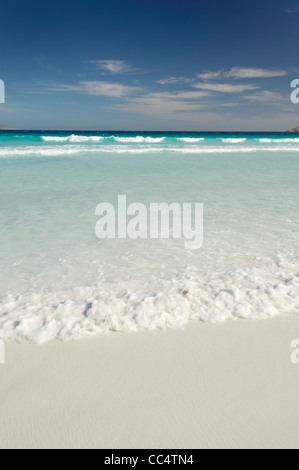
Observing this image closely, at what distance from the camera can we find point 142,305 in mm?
3418

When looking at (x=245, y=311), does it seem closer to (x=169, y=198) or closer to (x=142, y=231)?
(x=142, y=231)

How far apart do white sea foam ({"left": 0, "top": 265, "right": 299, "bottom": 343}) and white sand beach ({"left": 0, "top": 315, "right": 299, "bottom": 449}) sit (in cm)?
15

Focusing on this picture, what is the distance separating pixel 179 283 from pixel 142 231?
2.10 meters

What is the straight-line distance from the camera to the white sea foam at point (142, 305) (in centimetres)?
312

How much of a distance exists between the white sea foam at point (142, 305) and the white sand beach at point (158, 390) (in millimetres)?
152

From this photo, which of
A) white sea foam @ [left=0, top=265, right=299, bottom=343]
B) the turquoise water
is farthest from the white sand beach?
the turquoise water

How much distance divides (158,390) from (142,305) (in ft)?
3.60

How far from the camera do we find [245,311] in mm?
3334

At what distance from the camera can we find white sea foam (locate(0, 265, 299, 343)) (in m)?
3.12

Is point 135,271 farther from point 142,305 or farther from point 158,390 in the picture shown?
point 158,390

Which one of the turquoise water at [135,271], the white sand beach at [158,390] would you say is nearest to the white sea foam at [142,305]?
the turquoise water at [135,271]

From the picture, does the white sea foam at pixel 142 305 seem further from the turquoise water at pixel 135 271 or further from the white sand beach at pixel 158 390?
the white sand beach at pixel 158 390

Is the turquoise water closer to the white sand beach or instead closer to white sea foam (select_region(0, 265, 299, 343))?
white sea foam (select_region(0, 265, 299, 343))
